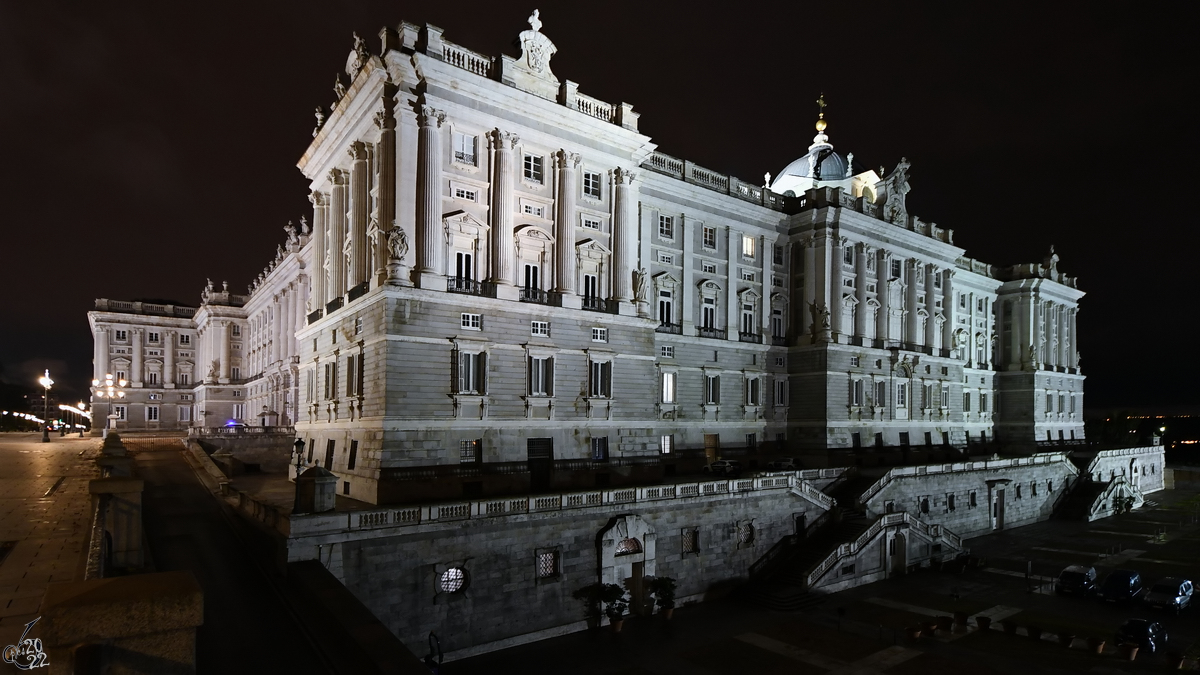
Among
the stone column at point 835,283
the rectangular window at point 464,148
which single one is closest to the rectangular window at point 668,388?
the stone column at point 835,283

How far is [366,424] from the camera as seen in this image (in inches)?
1271

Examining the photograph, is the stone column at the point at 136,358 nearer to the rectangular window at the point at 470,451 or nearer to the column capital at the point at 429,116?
the rectangular window at the point at 470,451

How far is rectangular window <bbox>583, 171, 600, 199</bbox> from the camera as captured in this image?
132ft

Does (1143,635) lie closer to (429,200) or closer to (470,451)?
(470,451)

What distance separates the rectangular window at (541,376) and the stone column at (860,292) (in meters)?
32.2

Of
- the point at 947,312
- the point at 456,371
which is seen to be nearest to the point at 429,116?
the point at 456,371

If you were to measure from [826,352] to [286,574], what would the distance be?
43084 mm

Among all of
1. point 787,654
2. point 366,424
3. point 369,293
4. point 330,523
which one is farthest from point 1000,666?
point 369,293

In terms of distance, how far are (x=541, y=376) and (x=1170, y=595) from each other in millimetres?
33522

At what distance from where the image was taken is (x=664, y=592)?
102 feet

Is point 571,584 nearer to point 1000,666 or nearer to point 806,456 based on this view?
point 1000,666

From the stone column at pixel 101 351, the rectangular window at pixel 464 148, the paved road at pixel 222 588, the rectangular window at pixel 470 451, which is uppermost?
the rectangular window at pixel 464 148

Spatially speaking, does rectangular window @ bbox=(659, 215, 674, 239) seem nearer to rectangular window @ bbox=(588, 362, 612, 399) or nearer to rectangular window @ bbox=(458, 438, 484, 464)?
rectangular window @ bbox=(588, 362, 612, 399)

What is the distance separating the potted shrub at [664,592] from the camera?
30.9 metres
